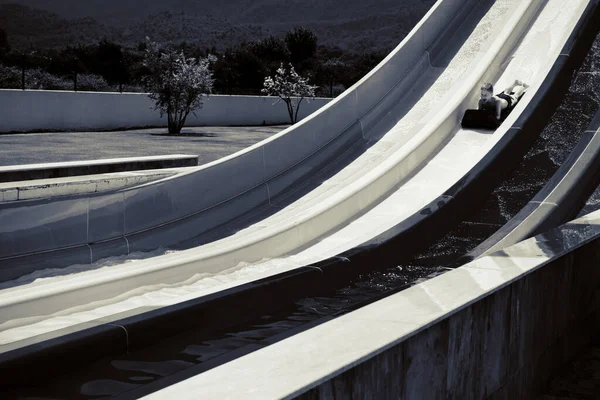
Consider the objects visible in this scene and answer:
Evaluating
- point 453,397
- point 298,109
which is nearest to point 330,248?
point 453,397

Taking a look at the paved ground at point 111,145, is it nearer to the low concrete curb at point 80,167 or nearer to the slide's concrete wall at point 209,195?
the low concrete curb at point 80,167

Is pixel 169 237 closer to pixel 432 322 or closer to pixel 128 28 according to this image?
pixel 432 322

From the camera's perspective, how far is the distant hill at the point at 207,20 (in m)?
Answer: 62.9

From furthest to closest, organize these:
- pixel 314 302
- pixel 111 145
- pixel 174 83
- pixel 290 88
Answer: pixel 290 88 < pixel 174 83 < pixel 111 145 < pixel 314 302

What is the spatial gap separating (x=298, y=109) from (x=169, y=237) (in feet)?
66.3

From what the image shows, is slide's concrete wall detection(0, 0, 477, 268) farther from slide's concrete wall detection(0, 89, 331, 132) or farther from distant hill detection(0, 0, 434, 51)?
distant hill detection(0, 0, 434, 51)

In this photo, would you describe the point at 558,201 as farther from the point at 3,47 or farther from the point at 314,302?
the point at 3,47

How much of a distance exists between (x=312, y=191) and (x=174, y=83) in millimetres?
12182

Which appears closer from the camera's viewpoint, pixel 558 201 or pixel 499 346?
pixel 499 346

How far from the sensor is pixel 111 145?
1573 cm

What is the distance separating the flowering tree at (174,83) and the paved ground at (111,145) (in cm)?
71

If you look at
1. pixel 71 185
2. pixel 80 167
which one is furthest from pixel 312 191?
pixel 71 185

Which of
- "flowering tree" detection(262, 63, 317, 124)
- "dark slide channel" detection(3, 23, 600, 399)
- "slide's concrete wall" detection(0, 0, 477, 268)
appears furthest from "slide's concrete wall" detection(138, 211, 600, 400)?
"flowering tree" detection(262, 63, 317, 124)

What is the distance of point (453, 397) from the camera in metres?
2.80
